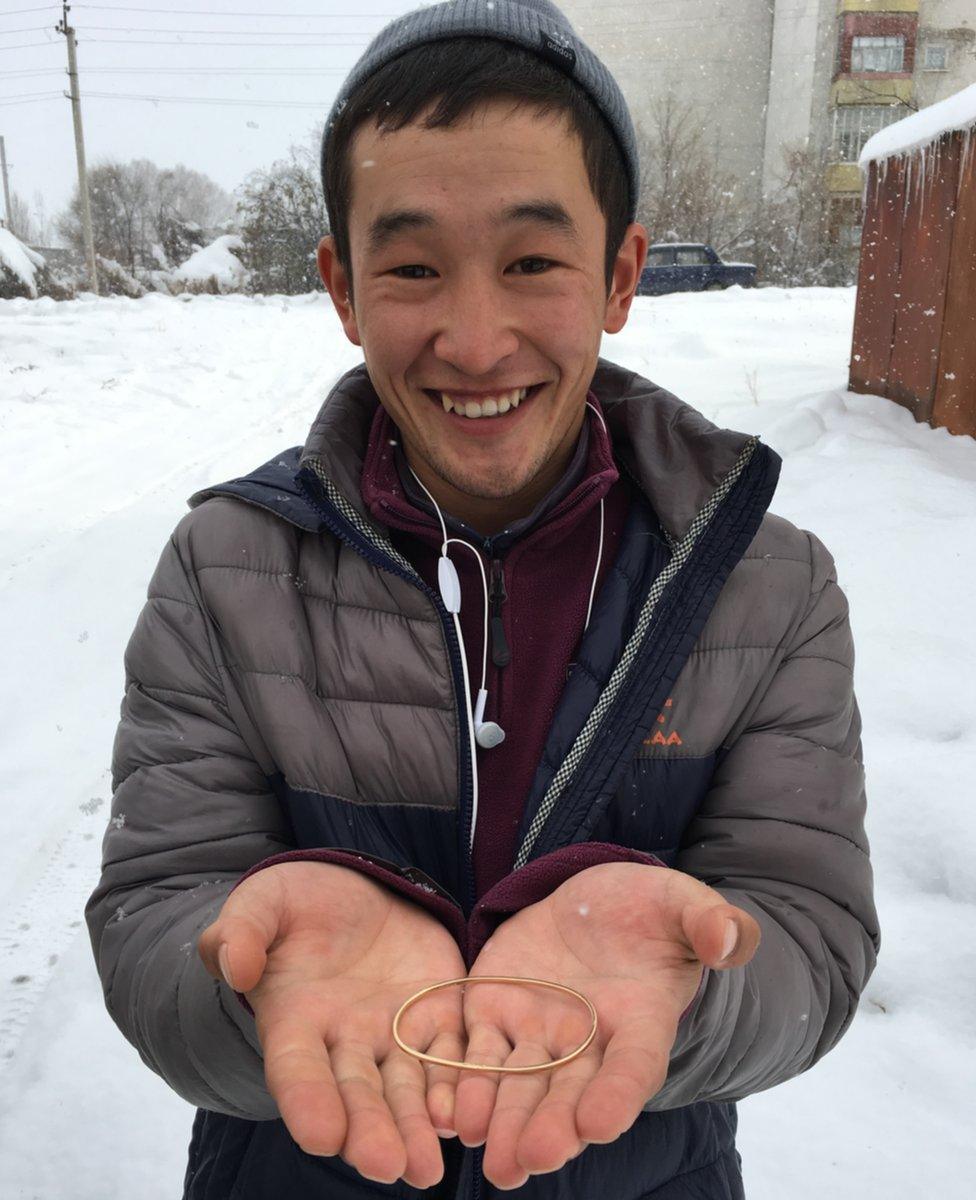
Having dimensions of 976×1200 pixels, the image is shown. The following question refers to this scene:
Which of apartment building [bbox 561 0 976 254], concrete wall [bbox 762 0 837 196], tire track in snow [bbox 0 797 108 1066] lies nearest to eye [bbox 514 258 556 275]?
tire track in snow [bbox 0 797 108 1066]

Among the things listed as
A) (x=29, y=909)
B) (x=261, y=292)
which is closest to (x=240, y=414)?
(x=29, y=909)

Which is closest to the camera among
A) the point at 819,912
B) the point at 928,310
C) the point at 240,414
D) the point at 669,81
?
the point at 819,912

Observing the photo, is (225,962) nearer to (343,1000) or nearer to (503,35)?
(343,1000)

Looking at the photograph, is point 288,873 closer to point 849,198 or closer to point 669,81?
point 849,198

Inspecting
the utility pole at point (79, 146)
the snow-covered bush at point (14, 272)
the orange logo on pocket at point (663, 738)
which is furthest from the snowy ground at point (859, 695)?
the utility pole at point (79, 146)

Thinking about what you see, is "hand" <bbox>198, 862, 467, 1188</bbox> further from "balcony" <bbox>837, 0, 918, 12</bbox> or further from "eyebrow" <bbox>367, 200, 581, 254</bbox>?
"balcony" <bbox>837, 0, 918, 12</bbox>

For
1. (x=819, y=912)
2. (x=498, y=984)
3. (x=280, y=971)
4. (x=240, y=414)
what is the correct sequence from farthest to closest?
(x=240, y=414)
(x=819, y=912)
(x=498, y=984)
(x=280, y=971)

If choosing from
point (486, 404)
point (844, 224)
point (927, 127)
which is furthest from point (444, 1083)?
point (844, 224)

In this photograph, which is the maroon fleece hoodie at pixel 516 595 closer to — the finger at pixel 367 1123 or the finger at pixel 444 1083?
the finger at pixel 444 1083
